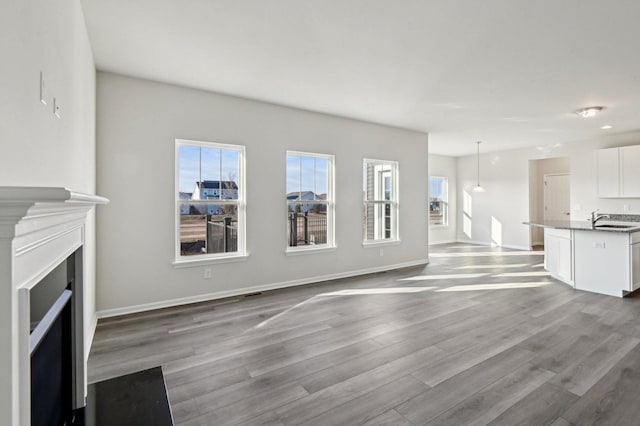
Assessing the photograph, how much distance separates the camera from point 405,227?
658cm

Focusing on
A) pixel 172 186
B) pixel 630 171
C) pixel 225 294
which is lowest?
pixel 225 294

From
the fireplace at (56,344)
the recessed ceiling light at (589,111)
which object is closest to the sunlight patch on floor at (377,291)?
the fireplace at (56,344)

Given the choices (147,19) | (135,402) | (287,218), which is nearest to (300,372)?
(135,402)

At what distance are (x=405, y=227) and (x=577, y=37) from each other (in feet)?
13.6

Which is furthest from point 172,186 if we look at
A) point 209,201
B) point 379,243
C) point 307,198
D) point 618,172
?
point 618,172

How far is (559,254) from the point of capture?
5277 millimetres

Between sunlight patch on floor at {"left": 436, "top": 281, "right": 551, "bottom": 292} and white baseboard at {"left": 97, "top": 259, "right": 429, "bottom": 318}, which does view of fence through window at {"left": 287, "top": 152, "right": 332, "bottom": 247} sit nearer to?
white baseboard at {"left": 97, "top": 259, "right": 429, "bottom": 318}

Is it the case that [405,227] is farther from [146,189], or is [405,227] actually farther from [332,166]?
[146,189]

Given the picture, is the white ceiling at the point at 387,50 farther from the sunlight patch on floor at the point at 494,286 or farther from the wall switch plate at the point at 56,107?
the sunlight patch on floor at the point at 494,286

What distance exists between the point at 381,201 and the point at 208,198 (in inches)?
128

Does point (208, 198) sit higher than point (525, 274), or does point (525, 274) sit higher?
point (208, 198)

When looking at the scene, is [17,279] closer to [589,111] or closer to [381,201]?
[381,201]

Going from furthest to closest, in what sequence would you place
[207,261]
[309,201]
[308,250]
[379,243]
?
1. [379,243]
2. [309,201]
3. [308,250]
4. [207,261]

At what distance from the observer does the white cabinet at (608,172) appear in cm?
662
